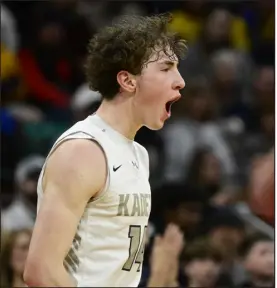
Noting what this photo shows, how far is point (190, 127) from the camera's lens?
684cm

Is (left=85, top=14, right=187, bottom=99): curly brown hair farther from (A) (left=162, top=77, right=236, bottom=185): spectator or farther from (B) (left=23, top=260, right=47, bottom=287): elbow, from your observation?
(A) (left=162, top=77, right=236, bottom=185): spectator

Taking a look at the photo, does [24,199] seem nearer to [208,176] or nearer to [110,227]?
[208,176]

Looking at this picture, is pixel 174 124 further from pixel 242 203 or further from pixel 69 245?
pixel 69 245

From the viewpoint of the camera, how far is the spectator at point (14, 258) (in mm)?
4434

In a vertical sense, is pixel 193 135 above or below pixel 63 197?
above

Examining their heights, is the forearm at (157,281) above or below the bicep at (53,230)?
below

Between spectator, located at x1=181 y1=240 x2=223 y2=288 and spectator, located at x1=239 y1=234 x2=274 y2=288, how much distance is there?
0.59ft

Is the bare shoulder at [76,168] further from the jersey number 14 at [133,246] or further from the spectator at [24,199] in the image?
the spectator at [24,199]

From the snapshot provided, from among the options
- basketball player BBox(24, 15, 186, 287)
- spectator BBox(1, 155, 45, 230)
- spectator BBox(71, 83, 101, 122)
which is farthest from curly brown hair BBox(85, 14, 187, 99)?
spectator BBox(1, 155, 45, 230)

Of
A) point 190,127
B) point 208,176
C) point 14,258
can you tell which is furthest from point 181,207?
point 190,127

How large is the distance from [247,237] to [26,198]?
A: 1.58 m

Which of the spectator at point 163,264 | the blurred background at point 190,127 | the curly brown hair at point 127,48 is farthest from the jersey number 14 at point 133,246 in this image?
the blurred background at point 190,127

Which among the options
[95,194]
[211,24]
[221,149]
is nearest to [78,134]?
[95,194]

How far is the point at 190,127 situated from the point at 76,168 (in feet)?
14.3
